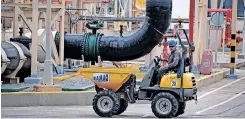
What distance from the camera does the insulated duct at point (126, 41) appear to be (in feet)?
81.9

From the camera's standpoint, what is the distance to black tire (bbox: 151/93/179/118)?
1641 cm

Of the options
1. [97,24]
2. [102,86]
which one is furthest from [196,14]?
[102,86]

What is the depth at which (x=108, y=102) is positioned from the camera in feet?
55.4

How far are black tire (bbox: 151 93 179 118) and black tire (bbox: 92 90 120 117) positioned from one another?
32.7 inches

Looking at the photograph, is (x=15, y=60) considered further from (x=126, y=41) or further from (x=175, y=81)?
(x=175, y=81)

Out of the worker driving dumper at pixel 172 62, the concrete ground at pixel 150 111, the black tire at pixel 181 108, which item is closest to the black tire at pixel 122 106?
the concrete ground at pixel 150 111

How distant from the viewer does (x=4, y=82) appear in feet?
74.4

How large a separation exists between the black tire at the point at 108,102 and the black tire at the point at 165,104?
0.83m

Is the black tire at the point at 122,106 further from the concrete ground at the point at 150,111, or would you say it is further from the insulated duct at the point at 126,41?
the insulated duct at the point at 126,41

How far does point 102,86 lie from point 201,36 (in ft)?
53.0

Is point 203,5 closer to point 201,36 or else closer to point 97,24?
point 201,36

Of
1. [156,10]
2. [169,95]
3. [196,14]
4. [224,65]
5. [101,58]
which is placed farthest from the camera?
[224,65]

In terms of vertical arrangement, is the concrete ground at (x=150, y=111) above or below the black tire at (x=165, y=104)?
below

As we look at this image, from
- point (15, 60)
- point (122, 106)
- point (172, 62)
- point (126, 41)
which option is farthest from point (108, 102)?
point (126, 41)
